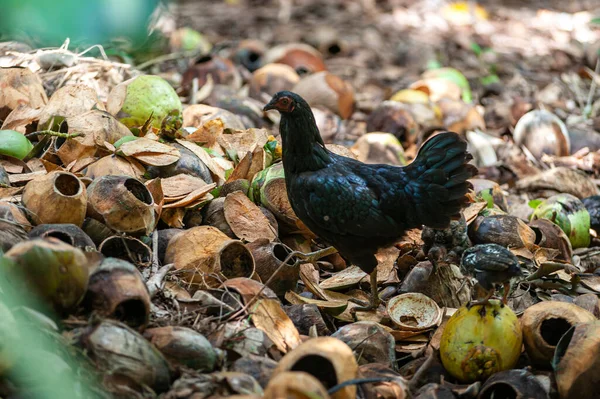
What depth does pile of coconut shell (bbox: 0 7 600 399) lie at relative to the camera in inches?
83.5

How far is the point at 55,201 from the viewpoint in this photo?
106 inches

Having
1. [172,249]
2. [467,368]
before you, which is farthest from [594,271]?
[172,249]

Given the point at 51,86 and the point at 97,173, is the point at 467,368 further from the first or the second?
the point at 51,86

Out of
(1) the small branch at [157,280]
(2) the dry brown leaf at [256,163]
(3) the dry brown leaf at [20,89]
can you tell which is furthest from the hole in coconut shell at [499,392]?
(3) the dry brown leaf at [20,89]

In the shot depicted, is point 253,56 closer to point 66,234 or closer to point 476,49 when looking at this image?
point 476,49

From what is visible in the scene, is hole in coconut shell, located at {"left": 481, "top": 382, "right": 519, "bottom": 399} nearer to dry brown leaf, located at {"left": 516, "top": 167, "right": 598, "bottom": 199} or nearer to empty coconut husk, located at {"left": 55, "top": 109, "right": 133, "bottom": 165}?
empty coconut husk, located at {"left": 55, "top": 109, "right": 133, "bottom": 165}

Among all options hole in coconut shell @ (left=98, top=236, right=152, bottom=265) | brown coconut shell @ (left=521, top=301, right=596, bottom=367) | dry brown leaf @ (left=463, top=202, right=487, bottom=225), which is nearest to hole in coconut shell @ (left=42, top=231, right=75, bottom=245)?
hole in coconut shell @ (left=98, top=236, right=152, bottom=265)

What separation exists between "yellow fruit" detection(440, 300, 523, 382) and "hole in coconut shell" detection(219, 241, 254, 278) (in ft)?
2.86

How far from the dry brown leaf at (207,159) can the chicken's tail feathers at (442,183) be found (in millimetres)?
959

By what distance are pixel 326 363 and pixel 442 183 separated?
1254mm

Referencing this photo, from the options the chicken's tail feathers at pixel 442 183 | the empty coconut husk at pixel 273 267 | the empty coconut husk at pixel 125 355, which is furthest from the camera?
the chicken's tail feathers at pixel 442 183

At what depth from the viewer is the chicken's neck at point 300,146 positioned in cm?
325

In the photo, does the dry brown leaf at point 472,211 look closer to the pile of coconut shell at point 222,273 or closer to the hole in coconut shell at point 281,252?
the pile of coconut shell at point 222,273

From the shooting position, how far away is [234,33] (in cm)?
825
